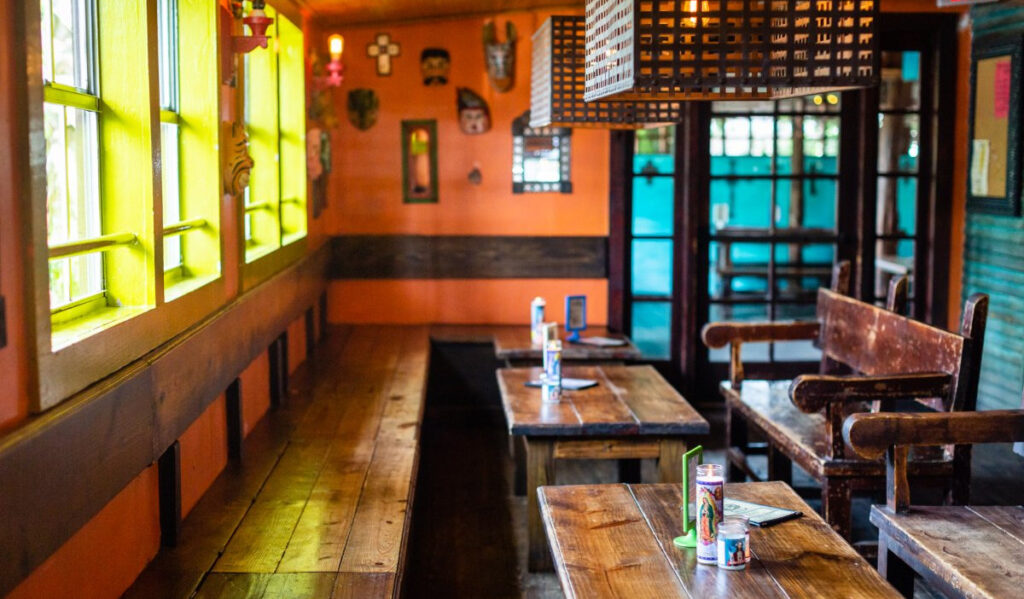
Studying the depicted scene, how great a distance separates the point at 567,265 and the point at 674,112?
259cm

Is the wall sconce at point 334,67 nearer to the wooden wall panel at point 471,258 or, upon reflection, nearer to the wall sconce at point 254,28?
the wooden wall panel at point 471,258

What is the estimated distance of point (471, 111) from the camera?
284 inches

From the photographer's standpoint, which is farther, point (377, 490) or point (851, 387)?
point (851, 387)

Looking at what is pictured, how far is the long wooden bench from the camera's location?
3090 mm

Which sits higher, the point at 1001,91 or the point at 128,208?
the point at 1001,91

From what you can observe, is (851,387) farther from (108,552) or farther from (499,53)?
(499,53)

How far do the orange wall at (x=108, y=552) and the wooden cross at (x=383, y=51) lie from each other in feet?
13.9

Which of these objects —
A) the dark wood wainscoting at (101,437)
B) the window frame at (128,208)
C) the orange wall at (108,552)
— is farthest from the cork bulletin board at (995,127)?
the orange wall at (108,552)

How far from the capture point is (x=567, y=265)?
7395 mm

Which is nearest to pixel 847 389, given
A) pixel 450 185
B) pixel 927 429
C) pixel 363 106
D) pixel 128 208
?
pixel 927 429

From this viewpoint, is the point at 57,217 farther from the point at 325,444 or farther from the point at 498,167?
the point at 498,167

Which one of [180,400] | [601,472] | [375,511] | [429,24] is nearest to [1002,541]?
[375,511]

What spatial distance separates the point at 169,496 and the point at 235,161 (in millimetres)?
1307

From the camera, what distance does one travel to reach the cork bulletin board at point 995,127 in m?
6.52
